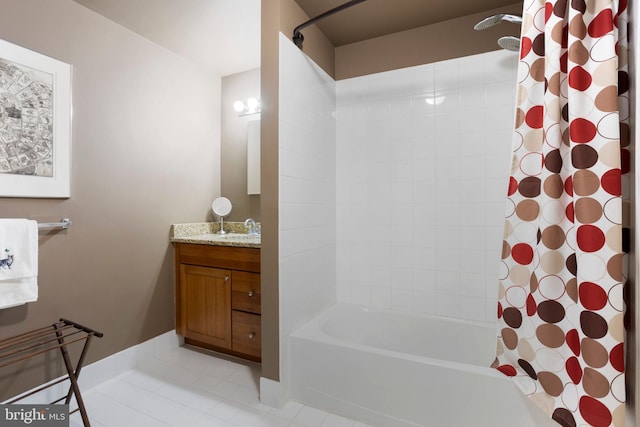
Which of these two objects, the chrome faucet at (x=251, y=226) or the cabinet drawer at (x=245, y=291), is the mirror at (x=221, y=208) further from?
the cabinet drawer at (x=245, y=291)

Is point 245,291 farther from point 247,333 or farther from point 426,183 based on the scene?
point 426,183

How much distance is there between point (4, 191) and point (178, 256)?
114cm

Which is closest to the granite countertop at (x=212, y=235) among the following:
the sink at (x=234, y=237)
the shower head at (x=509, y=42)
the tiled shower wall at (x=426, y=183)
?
the sink at (x=234, y=237)

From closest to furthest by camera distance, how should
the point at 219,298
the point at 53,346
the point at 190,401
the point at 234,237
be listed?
the point at 53,346, the point at 190,401, the point at 219,298, the point at 234,237

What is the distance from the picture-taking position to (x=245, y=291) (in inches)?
85.9

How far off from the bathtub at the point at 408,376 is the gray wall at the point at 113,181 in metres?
1.27

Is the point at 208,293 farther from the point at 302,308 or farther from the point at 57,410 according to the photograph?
the point at 57,410

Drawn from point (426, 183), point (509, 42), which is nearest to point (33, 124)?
point (426, 183)

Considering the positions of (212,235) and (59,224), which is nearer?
(59,224)

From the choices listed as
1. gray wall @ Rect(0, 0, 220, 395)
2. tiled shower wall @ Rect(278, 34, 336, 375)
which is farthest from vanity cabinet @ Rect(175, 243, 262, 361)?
tiled shower wall @ Rect(278, 34, 336, 375)

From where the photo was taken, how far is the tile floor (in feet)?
5.37

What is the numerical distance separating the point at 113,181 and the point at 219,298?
1079 mm

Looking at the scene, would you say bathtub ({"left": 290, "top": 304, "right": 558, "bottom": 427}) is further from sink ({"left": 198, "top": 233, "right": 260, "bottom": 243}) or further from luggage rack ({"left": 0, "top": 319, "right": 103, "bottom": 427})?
luggage rack ({"left": 0, "top": 319, "right": 103, "bottom": 427})

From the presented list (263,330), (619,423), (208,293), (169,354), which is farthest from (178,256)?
(619,423)
